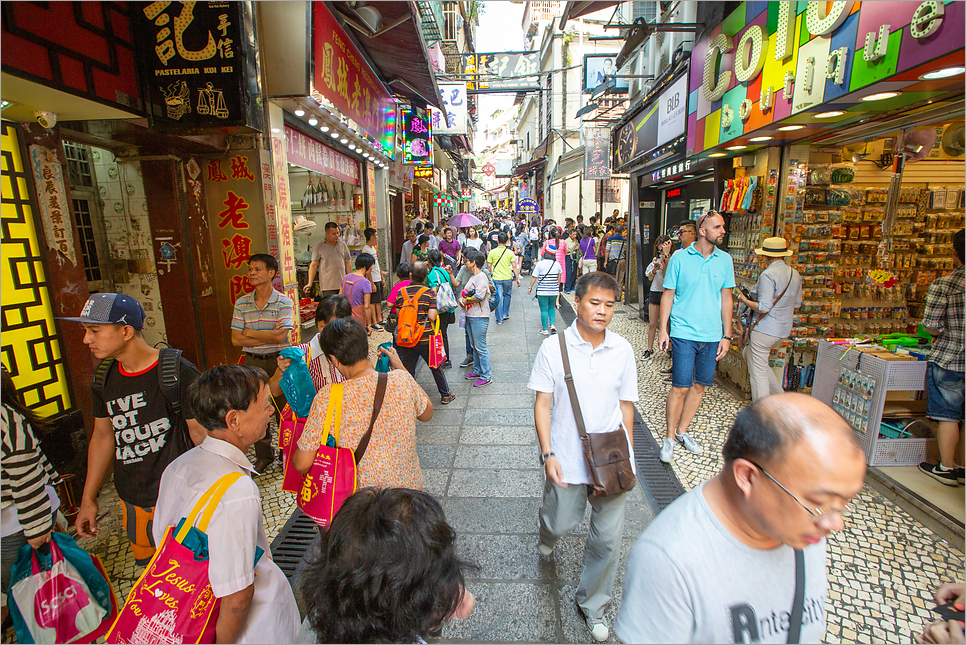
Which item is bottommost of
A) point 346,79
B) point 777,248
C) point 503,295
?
point 503,295

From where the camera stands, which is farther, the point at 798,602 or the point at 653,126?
the point at 653,126

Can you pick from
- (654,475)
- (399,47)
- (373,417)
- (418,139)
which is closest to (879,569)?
(654,475)

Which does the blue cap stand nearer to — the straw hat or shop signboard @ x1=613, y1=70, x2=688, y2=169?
the straw hat

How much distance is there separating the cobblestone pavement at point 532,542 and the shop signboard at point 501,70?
14382 millimetres

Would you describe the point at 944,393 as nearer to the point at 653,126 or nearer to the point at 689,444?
the point at 689,444

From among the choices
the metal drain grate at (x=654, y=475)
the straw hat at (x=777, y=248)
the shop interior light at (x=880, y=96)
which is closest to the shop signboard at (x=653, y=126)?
the straw hat at (x=777, y=248)

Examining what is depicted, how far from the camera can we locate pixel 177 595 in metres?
1.43

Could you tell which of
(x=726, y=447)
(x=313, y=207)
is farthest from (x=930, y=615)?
(x=313, y=207)

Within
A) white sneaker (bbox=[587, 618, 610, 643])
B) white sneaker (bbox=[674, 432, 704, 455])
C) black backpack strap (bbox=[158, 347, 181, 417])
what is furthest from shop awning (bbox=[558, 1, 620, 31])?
white sneaker (bbox=[587, 618, 610, 643])

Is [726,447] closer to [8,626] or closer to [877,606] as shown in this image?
[877,606]

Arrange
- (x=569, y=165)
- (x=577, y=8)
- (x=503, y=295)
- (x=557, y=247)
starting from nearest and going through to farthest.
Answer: (x=577, y=8)
(x=557, y=247)
(x=503, y=295)
(x=569, y=165)

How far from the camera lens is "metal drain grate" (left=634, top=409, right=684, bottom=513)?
3.66 meters

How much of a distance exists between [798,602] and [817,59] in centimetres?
433

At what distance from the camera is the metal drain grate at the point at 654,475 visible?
3656mm
